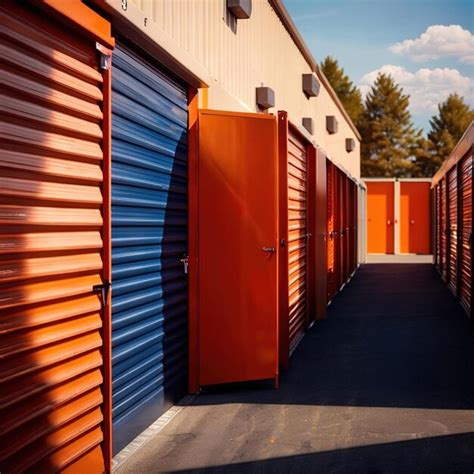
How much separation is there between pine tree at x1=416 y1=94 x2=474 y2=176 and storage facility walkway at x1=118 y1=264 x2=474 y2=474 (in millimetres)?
47407

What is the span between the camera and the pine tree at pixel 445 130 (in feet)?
174

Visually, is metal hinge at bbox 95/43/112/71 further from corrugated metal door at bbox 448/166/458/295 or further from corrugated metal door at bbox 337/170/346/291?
corrugated metal door at bbox 337/170/346/291

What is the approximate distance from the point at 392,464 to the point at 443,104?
185 ft

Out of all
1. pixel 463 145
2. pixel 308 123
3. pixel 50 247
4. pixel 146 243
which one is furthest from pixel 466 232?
pixel 50 247

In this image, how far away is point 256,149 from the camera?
5.26m

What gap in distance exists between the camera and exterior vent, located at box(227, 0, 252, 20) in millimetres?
6227

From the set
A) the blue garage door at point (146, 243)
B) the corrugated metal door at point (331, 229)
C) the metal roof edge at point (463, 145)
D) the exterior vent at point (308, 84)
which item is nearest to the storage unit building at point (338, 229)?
the corrugated metal door at point (331, 229)

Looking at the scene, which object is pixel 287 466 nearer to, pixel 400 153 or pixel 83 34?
pixel 83 34

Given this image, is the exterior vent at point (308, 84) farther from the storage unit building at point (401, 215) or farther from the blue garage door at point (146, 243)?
the storage unit building at point (401, 215)

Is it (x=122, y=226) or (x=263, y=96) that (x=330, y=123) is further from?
(x=122, y=226)

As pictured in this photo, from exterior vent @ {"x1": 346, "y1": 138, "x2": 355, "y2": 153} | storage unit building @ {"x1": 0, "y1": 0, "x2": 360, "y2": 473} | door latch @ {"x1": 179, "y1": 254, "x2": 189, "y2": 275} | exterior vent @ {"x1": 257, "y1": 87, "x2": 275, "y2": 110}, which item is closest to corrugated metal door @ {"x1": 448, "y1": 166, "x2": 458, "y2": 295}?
exterior vent @ {"x1": 257, "y1": 87, "x2": 275, "y2": 110}

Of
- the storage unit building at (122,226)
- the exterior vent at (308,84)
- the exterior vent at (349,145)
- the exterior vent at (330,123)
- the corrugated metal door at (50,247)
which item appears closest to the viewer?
the corrugated metal door at (50,247)

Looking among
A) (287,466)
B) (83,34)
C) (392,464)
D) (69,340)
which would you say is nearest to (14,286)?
(69,340)

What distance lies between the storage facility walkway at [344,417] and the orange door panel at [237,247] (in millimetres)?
305
